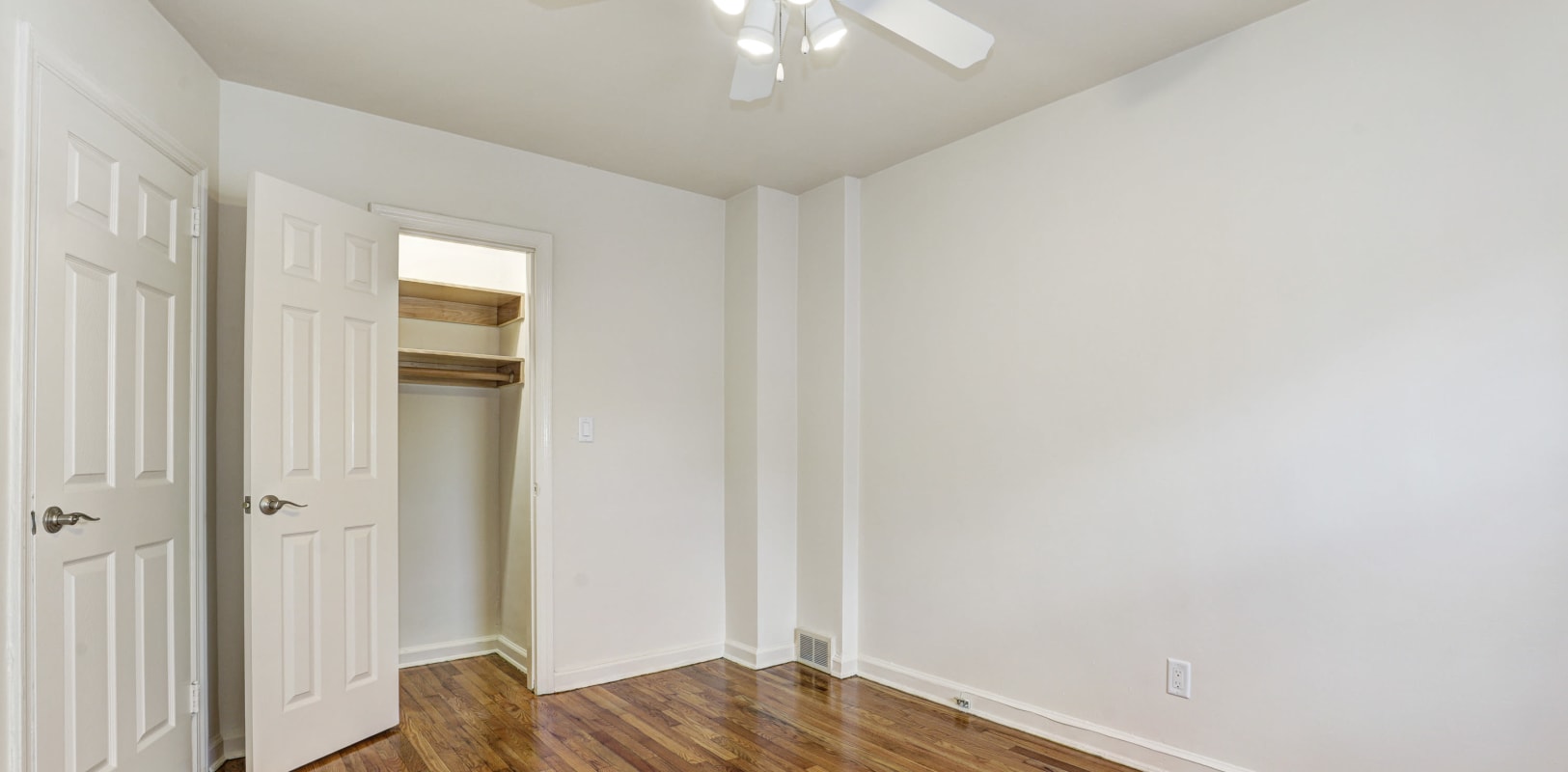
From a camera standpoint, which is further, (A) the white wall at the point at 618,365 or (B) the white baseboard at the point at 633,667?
(B) the white baseboard at the point at 633,667

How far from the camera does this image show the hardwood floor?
2.90 meters

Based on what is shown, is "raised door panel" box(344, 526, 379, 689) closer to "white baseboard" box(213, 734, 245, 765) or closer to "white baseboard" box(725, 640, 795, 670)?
"white baseboard" box(213, 734, 245, 765)

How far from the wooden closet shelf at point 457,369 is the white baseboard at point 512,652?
1336 millimetres

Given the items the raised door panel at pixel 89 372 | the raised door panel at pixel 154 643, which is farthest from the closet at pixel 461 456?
the raised door panel at pixel 89 372

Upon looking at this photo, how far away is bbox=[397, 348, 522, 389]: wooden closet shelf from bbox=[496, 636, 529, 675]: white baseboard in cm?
134

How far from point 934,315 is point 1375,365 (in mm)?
1698

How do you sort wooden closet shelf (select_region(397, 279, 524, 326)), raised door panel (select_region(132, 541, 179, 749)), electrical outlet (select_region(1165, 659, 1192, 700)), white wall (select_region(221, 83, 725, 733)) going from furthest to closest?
wooden closet shelf (select_region(397, 279, 524, 326)), white wall (select_region(221, 83, 725, 733)), electrical outlet (select_region(1165, 659, 1192, 700)), raised door panel (select_region(132, 541, 179, 749))

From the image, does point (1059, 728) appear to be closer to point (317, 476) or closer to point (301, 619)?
point (301, 619)

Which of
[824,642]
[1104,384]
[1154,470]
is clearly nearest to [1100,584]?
[1154,470]

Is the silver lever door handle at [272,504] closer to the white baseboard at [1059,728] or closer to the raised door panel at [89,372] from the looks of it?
the raised door panel at [89,372]

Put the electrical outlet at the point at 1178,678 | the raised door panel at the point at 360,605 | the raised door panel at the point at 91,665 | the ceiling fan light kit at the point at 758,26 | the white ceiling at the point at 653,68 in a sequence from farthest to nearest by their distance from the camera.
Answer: the raised door panel at the point at 360,605 < the electrical outlet at the point at 1178,678 < the white ceiling at the point at 653,68 < the raised door panel at the point at 91,665 < the ceiling fan light kit at the point at 758,26

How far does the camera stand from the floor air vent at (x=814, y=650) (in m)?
4.03

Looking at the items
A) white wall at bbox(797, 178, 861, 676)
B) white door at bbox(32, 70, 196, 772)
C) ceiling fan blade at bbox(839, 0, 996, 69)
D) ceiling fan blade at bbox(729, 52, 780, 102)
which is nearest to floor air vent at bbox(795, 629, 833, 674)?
white wall at bbox(797, 178, 861, 676)

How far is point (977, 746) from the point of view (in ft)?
9.94
